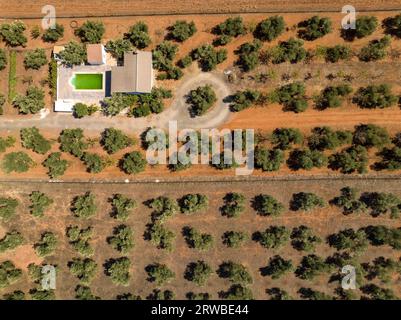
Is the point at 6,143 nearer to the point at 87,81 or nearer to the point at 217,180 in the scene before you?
the point at 87,81

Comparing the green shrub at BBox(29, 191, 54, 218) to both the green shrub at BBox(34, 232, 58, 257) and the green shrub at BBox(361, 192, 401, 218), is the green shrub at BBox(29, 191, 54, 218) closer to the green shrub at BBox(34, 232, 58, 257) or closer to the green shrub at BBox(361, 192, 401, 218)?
the green shrub at BBox(34, 232, 58, 257)

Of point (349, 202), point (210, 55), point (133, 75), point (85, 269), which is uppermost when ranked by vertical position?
point (210, 55)

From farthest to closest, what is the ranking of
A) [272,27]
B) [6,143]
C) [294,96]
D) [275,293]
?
[6,143] → [275,293] → [294,96] → [272,27]

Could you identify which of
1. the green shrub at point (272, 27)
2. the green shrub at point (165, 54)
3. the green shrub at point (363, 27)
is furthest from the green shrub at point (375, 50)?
the green shrub at point (165, 54)

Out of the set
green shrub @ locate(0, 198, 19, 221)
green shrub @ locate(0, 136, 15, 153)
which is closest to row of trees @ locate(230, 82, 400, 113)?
green shrub @ locate(0, 136, 15, 153)

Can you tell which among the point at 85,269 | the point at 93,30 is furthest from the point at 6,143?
the point at 85,269

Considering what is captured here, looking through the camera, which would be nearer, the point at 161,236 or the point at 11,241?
the point at 161,236
